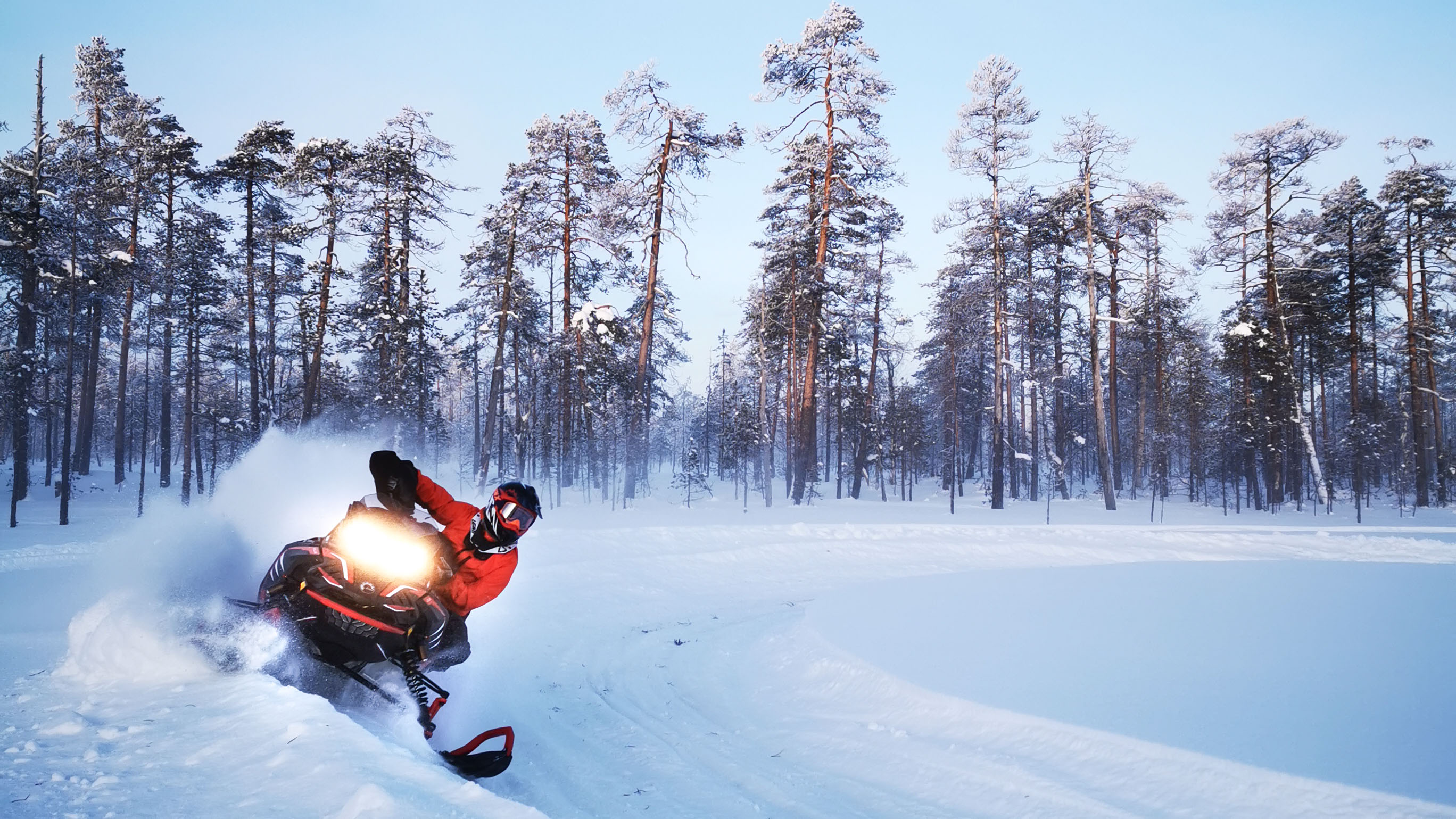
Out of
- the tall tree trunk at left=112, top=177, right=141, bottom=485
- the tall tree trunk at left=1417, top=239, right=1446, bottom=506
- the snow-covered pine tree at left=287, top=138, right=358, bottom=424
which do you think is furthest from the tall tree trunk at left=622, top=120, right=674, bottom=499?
the tall tree trunk at left=1417, top=239, right=1446, bottom=506

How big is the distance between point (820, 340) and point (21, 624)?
22.8 m

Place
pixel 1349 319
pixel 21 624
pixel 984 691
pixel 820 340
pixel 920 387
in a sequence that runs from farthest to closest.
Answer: pixel 920 387 → pixel 1349 319 → pixel 820 340 → pixel 21 624 → pixel 984 691

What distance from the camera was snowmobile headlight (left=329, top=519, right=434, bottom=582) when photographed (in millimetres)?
4129

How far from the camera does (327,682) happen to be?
429 centimetres

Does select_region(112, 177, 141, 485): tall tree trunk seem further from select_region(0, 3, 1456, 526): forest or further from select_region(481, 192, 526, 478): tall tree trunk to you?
select_region(481, 192, 526, 478): tall tree trunk

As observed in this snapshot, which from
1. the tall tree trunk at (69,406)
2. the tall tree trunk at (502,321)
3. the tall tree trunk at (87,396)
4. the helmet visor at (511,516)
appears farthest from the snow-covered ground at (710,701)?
the tall tree trunk at (87,396)

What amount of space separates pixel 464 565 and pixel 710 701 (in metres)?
2.92

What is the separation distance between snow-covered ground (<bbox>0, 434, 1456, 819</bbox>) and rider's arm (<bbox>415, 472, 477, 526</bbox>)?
1.30m

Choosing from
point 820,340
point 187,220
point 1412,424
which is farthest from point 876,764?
point 1412,424

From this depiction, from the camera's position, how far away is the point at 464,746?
4137mm

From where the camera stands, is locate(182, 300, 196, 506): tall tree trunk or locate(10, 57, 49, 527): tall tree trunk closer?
locate(10, 57, 49, 527): tall tree trunk

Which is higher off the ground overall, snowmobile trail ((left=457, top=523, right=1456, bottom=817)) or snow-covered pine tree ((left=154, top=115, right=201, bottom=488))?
snow-covered pine tree ((left=154, top=115, right=201, bottom=488))

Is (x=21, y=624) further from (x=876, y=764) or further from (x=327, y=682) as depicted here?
(x=876, y=764)

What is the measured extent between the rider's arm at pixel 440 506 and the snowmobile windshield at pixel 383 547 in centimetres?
30
